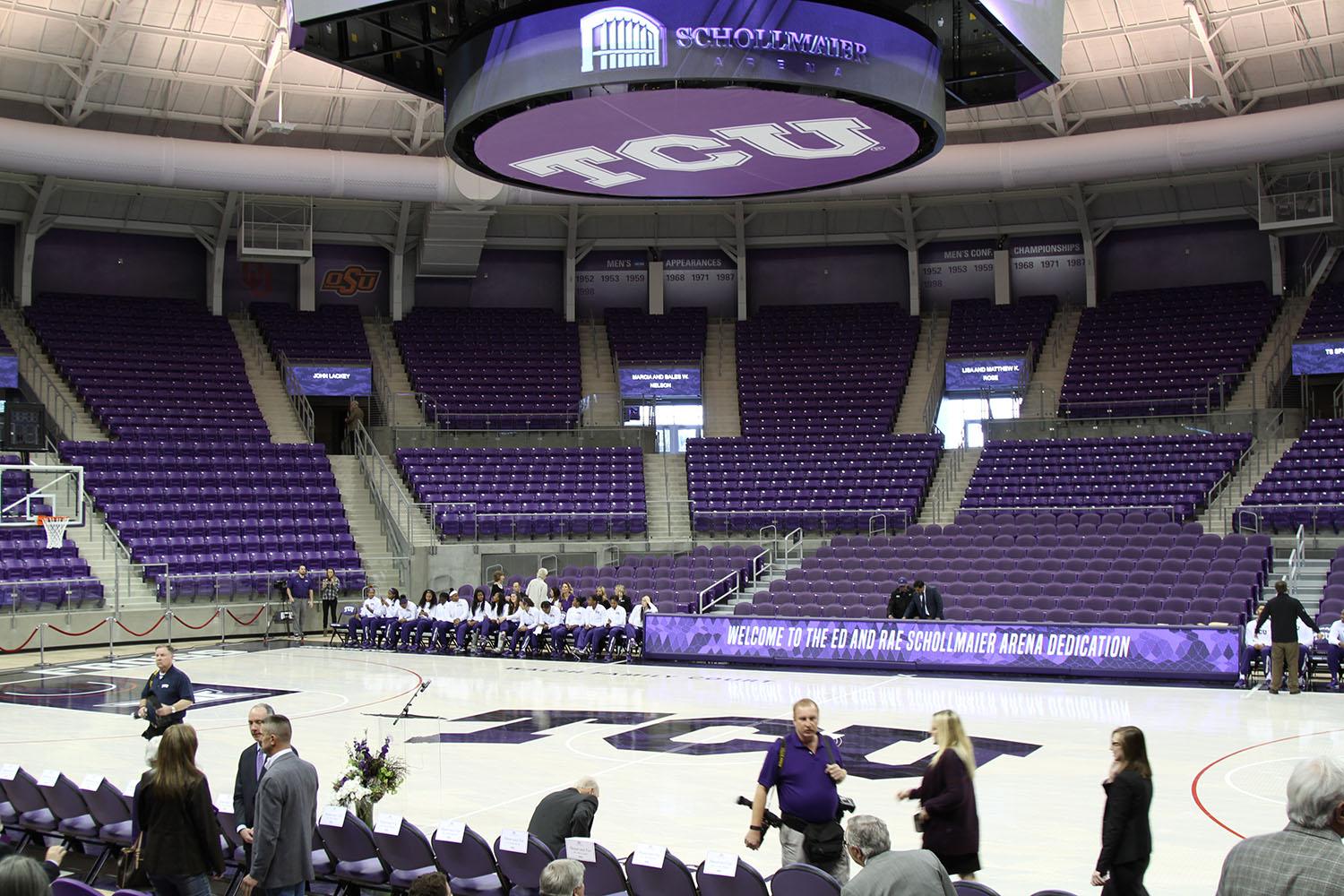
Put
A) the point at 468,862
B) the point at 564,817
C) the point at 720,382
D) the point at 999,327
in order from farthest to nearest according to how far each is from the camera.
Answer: the point at 720,382 → the point at 999,327 → the point at 564,817 → the point at 468,862

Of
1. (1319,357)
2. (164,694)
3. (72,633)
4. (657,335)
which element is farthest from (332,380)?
(164,694)

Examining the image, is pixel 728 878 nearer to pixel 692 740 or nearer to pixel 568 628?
pixel 692 740

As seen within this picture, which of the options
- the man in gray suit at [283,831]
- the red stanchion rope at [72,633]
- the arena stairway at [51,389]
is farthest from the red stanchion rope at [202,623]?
the man in gray suit at [283,831]

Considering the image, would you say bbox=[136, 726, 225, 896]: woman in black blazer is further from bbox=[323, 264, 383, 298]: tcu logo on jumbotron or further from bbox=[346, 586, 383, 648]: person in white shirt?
bbox=[323, 264, 383, 298]: tcu logo on jumbotron

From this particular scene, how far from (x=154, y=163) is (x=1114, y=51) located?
903 inches

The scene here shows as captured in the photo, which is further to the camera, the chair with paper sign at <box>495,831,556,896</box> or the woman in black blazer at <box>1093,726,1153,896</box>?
the chair with paper sign at <box>495,831,556,896</box>

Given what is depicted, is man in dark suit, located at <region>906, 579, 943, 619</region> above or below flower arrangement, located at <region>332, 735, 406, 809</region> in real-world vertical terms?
above

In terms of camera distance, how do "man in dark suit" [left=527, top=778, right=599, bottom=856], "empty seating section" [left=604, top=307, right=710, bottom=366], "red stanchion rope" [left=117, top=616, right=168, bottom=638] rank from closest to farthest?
"man in dark suit" [left=527, top=778, right=599, bottom=856], "red stanchion rope" [left=117, top=616, right=168, bottom=638], "empty seating section" [left=604, top=307, right=710, bottom=366]

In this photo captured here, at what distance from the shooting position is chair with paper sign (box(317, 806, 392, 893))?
858cm

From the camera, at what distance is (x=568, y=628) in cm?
2523

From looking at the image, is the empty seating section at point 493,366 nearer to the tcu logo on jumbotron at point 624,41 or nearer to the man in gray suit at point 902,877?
the tcu logo on jumbotron at point 624,41

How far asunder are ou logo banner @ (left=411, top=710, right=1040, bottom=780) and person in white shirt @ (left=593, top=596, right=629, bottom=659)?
6529mm

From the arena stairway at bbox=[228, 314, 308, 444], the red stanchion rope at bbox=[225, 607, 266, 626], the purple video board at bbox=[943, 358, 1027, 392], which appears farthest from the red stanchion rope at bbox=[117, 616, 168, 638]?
the purple video board at bbox=[943, 358, 1027, 392]

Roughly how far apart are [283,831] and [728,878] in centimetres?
246
